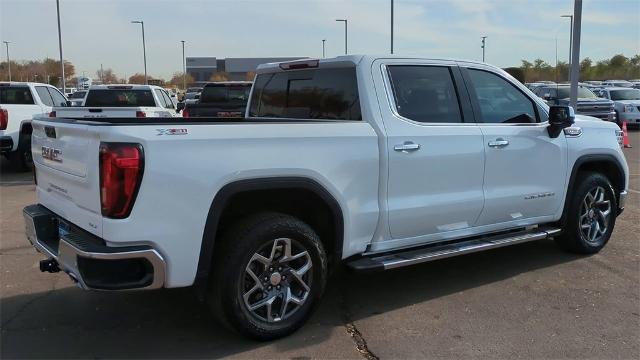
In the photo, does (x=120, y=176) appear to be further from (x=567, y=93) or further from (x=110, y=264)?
(x=567, y=93)

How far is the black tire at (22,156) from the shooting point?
12.0 m

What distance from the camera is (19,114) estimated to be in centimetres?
1225

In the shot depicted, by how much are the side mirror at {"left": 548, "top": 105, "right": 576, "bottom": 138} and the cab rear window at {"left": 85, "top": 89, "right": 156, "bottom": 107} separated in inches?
383

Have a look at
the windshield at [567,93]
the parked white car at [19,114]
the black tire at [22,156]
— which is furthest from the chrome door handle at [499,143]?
the windshield at [567,93]

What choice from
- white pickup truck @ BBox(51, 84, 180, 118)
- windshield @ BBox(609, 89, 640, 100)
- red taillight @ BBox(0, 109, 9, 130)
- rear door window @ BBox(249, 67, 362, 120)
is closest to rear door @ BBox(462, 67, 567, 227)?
rear door window @ BBox(249, 67, 362, 120)

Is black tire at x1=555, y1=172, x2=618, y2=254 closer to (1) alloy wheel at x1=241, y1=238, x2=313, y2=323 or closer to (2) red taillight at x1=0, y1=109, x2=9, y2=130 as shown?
(1) alloy wheel at x1=241, y1=238, x2=313, y2=323

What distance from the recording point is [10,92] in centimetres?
1298

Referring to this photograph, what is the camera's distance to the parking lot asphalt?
154 inches

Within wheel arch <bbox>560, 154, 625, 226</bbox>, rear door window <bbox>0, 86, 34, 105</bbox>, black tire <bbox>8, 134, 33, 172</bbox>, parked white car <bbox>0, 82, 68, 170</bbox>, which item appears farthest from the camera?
rear door window <bbox>0, 86, 34, 105</bbox>

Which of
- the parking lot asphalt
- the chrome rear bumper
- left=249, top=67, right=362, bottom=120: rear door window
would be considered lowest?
the parking lot asphalt

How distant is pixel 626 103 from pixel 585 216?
1853 centimetres

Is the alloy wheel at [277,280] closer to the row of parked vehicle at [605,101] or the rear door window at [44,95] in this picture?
the rear door window at [44,95]

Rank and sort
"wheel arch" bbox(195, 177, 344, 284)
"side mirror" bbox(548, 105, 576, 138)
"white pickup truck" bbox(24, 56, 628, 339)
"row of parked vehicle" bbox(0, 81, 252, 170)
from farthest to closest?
"row of parked vehicle" bbox(0, 81, 252, 170), "side mirror" bbox(548, 105, 576, 138), "wheel arch" bbox(195, 177, 344, 284), "white pickup truck" bbox(24, 56, 628, 339)

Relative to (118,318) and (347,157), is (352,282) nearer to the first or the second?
(347,157)
